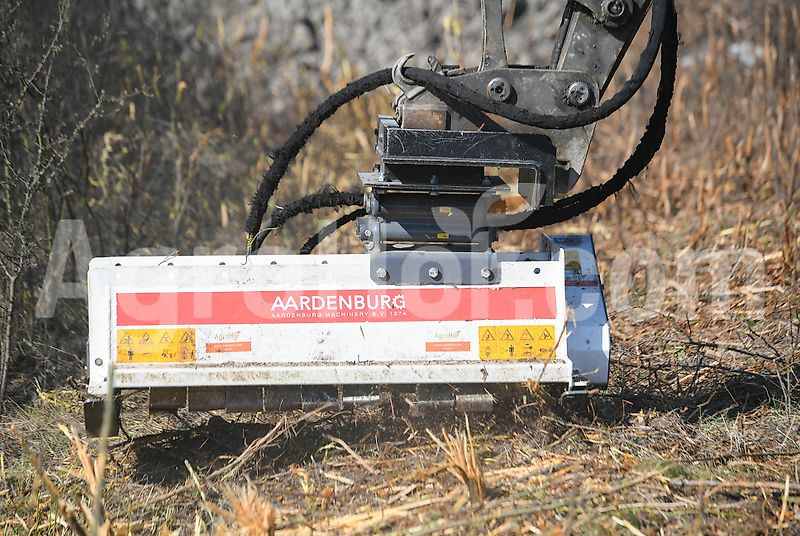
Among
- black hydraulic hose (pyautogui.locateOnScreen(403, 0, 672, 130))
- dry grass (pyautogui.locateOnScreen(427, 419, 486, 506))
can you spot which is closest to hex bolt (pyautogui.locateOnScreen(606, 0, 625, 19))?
black hydraulic hose (pyautogui.locateOnScreen(403, 0, 672, 130))

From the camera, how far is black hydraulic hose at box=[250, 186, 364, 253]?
338 centimetres

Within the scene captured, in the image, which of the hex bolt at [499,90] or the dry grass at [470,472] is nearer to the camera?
the dry grass at [470,472]

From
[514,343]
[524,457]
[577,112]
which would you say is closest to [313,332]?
[514,343]

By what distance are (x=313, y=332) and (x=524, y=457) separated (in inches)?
32.5

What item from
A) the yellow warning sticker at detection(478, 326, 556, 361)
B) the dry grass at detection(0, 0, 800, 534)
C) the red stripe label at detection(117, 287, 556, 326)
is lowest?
the dry grass at detection(0, 0, 800, 534)

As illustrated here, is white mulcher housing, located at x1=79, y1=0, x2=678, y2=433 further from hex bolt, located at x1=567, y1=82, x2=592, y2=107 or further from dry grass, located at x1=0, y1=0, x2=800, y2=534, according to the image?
dry grass, located at x1=0, y1=0, x2=800, y2=534

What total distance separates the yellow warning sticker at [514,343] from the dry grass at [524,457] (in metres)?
0.19

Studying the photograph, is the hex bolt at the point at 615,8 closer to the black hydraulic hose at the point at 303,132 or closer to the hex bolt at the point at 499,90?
the hex bolt at the point at 499,90

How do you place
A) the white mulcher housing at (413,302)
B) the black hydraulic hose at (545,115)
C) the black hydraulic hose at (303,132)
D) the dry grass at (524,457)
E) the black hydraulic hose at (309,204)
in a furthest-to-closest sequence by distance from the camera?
the black hydraulic hose at (309,204) < the black hydraulic hose at (303,132) < the white mulcher housing at (413,302) < the black hydraulic hose at (545,115) < the dry grass at (524,457)

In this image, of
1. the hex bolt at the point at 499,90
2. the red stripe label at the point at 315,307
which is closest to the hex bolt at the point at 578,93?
the hex bolt at the point at 499,90

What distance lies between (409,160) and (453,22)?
5010 mm

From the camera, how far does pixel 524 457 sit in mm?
3145

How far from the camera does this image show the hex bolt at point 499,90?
10.1 feet

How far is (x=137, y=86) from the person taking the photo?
6602 millimetres
